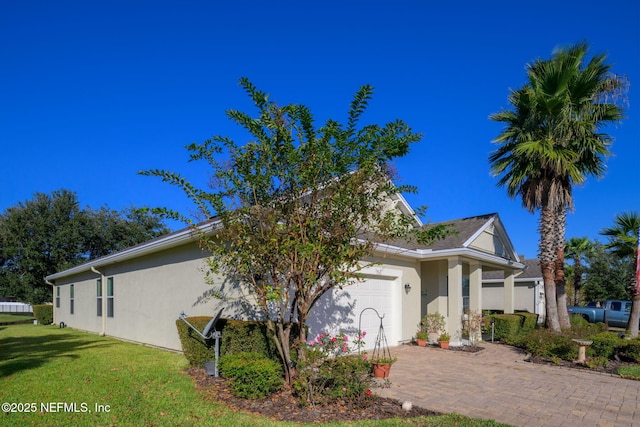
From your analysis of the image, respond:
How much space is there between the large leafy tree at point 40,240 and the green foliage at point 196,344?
69.4 ft

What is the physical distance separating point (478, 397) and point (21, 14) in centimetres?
1350

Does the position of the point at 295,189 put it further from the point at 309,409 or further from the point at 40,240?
the point at 40,240

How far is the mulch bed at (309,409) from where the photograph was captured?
19.1 ft

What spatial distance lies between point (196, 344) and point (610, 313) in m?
25.3

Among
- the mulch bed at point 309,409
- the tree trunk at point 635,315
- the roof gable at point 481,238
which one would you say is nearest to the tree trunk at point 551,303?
the roof gable at point 481,238

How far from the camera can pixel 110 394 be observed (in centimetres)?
671

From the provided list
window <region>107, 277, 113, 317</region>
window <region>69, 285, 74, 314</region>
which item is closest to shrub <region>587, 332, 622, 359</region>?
window <region>107, 277, 113, 317</region>

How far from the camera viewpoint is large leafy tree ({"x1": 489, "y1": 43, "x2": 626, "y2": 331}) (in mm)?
13859

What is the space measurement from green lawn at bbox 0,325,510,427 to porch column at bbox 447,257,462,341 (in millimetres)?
7933

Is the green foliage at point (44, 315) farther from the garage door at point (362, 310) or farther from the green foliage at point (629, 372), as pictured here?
the green foliage at point (629, 372)

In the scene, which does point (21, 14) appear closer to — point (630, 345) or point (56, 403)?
point (56, 403)

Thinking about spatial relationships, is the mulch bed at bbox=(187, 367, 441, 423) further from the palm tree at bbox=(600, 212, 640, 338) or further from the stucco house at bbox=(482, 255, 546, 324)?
the stucco house at bbox=(482, 255, 546, 324)

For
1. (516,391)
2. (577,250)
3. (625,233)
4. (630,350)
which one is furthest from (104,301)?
(577,250)

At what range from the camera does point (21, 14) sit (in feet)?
34.7
